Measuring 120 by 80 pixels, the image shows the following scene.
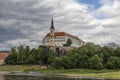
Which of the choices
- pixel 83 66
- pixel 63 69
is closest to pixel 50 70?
pixel 63 69

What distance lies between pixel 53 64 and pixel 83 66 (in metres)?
19.4

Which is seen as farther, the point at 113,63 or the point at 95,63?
the point at 113,63

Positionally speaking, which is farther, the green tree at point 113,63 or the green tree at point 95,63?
the green tree at point 113,63

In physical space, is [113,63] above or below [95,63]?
below

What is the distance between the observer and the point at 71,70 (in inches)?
7215

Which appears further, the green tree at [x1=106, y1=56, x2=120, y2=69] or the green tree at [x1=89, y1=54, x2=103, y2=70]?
the green tree at [x1=106, y1=56, x2=120, y2=69]

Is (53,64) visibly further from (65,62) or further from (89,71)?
(89,71)

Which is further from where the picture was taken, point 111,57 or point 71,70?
point 111,57

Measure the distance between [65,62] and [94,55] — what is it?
58.8 feet

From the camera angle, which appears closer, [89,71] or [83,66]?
[89,71]

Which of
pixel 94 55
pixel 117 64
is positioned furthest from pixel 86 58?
pixel 117 64

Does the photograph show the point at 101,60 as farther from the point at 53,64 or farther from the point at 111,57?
the point at 53,64

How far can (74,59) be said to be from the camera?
195875 millimetres

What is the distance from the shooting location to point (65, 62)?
195m
